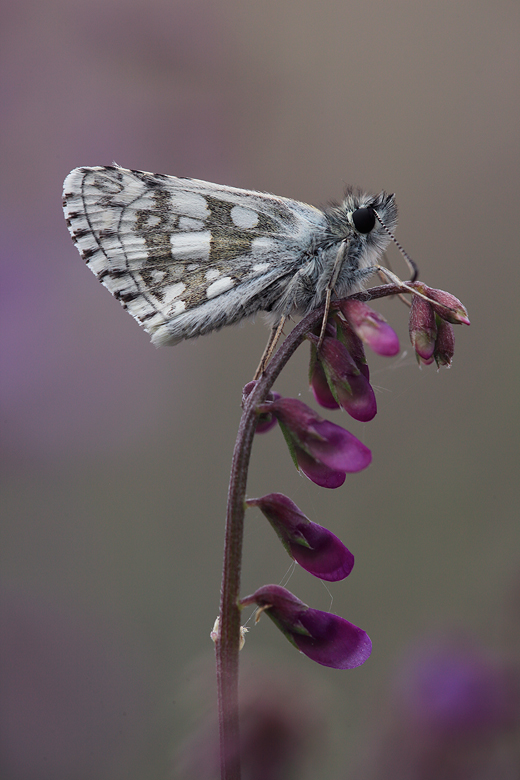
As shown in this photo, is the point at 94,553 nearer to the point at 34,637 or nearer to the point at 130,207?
the point at 34,637

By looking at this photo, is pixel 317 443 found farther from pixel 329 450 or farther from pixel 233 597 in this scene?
pixel 233 597

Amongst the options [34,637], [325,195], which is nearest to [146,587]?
[34,637]

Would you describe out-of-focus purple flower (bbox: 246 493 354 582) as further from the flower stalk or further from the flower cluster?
the flower stalk

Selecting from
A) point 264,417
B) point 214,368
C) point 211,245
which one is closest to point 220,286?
point 211,245

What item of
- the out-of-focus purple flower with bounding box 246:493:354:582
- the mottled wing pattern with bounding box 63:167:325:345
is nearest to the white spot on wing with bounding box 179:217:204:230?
the mottled wing pattern with bounding box 63:167:325:345

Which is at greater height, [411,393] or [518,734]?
[411,393]
